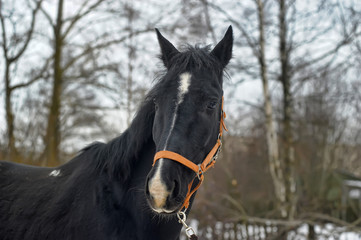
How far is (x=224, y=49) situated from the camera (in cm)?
278

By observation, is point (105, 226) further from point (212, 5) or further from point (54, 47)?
point (54, 47)

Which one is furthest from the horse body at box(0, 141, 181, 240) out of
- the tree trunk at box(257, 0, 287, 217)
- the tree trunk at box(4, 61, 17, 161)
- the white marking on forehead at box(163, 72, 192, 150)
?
the tree trunk at box(4, 61, 17, 161)

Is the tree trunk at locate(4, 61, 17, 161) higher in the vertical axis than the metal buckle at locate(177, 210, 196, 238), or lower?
higher

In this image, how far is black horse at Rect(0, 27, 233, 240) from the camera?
2.24m

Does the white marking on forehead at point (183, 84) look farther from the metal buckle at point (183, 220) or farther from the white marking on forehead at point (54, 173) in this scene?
the white marking on forehead at point (54, 173)

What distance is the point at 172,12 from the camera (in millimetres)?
10312

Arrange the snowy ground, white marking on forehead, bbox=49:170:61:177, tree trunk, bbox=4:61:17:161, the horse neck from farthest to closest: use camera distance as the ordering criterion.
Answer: tree trunk, bbox=4:61:17:161 → the snowy ground → white marking on forehead, bbox=49:170:61:177 → the horse neck

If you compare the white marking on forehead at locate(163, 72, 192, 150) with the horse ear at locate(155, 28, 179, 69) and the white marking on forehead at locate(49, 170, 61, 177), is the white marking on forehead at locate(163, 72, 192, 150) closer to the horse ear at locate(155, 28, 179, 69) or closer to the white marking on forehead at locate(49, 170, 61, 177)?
the horse ear at locate(155, 28, 179, 69)

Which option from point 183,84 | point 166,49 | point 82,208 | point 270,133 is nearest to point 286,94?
point 270,133

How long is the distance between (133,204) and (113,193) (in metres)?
0.19

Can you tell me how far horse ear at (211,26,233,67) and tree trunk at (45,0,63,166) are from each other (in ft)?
23.9

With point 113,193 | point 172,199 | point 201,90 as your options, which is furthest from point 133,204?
point 201,90

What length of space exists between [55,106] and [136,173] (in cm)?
819

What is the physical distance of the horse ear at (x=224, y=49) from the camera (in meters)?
2.74
